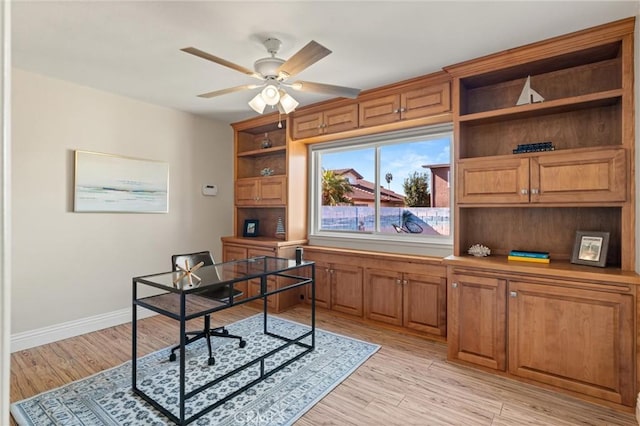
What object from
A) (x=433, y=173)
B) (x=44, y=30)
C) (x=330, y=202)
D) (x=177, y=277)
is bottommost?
(x=177, y=277)

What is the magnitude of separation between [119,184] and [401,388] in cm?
358

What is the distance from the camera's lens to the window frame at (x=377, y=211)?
355 centimetres

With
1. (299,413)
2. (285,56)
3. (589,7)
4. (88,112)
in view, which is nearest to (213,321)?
(299,413)

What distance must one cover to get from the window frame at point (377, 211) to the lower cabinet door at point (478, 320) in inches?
28.3

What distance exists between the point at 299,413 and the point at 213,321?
204cm

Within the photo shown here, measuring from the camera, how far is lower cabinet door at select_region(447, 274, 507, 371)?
8.66ft

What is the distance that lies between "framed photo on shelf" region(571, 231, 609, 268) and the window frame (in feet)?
3.49

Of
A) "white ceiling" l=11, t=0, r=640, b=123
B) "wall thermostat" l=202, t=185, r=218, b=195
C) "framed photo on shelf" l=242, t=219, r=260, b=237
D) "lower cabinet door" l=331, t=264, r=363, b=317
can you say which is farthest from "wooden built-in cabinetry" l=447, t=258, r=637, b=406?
"wall thermostat" l=202, t=185, r=218, b=195

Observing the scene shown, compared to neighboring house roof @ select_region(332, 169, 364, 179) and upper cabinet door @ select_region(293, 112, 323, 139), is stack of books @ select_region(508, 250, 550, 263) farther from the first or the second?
upper cabinet door @ select_region(293, 112, 323, 139)

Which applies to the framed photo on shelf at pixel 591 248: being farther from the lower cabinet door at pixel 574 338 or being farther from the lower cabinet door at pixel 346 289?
the lower cabinet door at pixel 346 289

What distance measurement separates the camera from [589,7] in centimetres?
215

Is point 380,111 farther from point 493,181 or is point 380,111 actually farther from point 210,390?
point 210,390

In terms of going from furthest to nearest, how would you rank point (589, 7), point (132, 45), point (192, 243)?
point (192, 243)
point (132, 45)
point (589, 7)

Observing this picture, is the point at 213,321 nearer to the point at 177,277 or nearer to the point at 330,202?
the point at 177,277
